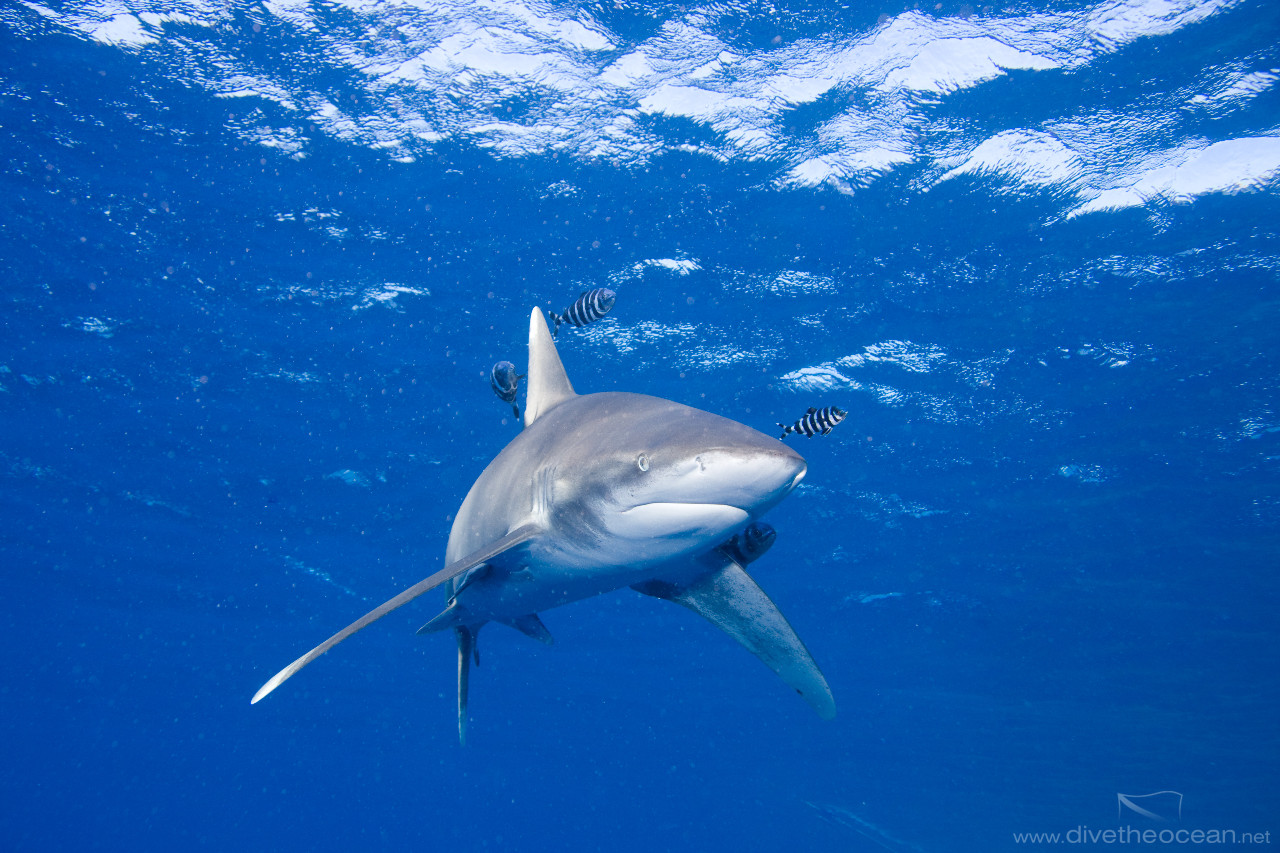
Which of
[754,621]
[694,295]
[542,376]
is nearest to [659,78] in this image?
[694,295]

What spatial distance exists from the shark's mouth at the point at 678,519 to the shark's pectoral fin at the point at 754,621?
4.43 ft

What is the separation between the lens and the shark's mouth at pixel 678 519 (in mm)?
2748

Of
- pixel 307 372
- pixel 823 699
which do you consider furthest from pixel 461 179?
pixel 823 699

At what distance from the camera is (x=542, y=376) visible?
199 inches

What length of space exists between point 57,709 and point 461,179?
238 feet

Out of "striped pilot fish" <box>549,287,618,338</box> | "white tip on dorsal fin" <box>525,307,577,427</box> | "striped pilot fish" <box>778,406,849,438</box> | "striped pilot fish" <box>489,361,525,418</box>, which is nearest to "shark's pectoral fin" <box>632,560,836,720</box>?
"striped pilot fish" <box>778,406,849,438</box>

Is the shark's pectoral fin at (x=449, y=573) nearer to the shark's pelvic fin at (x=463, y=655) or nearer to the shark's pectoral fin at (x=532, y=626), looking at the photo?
the shark's pectoral fin at (x=532, y=626)

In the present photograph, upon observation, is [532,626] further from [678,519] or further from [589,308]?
[678,519]

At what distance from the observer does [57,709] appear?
184ft

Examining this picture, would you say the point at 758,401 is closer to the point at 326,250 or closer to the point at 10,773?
the point at 326,250

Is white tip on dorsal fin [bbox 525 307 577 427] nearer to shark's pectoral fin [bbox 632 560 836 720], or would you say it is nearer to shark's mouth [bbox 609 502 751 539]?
shark's pectoral fin [bbox 632 560 836 720]

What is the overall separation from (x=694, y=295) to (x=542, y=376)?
796 cm

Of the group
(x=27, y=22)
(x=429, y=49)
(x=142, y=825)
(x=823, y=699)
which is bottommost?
(x=142, y=825)

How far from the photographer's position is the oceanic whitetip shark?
104 inches
